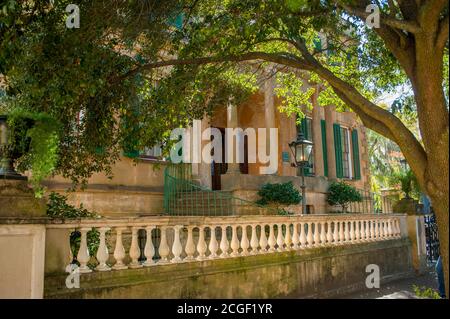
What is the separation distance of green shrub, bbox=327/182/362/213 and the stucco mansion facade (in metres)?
0.26

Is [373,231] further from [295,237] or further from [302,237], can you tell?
[295,237]

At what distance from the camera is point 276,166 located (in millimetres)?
14898

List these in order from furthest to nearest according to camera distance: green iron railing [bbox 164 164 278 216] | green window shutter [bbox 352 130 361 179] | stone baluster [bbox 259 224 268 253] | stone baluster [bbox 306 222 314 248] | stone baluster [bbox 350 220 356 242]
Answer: green window shutter [bbox 352 130 361 179]
green iron railing [bbox 164 164 278 216]
stone baluster [bbox 350 220 356 242]
stone baluster [bbox 306 222 314 248]
stone baluster [bbox 259 224 268 253]

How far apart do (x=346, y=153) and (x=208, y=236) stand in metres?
12.2

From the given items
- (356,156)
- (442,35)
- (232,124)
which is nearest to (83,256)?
(442,35)

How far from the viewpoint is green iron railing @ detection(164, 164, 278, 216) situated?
10.1 m

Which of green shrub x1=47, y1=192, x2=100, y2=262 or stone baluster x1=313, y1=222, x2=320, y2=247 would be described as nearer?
green shrub x1=47, y1=192, x2=100, y2=262

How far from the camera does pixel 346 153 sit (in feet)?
59.5

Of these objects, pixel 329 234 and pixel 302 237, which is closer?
pixel 302 237

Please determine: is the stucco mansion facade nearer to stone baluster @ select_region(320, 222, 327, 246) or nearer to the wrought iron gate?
stone baluster @ select_region(320, 222, 327, 246)

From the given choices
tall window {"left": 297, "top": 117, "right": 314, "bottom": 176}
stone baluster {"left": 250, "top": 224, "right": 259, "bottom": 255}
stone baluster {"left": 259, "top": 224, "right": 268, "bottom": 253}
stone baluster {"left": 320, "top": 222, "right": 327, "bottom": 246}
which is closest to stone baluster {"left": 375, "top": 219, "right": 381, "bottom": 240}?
stone baluster {"left": 320, "top": 222, "right": 327, "bottom": 246}

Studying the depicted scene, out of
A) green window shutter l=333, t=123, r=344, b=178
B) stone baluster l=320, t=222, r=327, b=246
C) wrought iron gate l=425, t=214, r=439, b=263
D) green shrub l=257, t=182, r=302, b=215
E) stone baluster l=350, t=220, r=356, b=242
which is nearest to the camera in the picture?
stone baluster l=320, t=222, r=327, b=246

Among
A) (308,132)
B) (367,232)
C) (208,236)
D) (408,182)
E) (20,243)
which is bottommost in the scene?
(367,232)

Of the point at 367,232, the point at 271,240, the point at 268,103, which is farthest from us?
the point at 268,103
